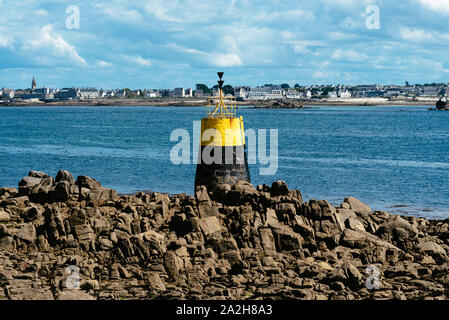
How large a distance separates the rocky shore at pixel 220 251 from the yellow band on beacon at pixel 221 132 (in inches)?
125

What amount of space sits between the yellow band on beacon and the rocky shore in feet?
10.4

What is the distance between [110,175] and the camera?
4053 centimetres

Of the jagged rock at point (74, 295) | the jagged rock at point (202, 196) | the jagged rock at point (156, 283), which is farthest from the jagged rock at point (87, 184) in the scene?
the jagged rock at point (74, 295)

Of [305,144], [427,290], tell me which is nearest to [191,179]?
[427,290]

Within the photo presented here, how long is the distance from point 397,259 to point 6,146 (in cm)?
5687

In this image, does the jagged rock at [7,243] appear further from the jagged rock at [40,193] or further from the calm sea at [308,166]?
the calm sea at [308,166]

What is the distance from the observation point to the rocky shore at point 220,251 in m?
12.4

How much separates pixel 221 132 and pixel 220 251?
23.5ft

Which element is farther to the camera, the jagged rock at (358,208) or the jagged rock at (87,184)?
the jagged rock at (87,184)

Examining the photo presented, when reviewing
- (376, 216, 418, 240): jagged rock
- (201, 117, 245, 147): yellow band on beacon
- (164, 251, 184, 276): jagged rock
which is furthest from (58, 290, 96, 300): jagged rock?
(201, 117, 245, 147): yellow band on beacon

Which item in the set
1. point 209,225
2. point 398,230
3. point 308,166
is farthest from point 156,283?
point 308,166

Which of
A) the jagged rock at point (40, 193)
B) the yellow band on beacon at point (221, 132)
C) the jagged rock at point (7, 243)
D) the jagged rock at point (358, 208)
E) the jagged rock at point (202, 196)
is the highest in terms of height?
the yellow band on beacon at point (221, 132)
